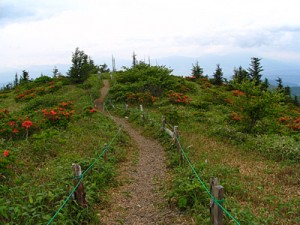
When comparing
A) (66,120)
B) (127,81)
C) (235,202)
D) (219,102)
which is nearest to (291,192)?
(235,202)

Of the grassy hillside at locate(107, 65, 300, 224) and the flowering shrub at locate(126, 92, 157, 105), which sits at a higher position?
the flowering shrub at locate(126, 92, 157, 105)

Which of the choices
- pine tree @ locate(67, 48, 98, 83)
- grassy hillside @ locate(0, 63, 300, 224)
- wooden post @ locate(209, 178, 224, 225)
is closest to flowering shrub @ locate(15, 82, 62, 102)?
pine tree @ locate(67, 48, 98, 83)

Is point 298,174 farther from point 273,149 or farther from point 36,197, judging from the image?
point 36,197

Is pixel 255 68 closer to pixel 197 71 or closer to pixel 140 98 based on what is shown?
pixel 197 71

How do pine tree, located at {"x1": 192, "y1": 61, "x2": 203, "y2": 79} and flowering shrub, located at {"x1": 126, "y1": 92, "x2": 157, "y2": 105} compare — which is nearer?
flowering shrub, located at {"x1": 126, "y1": 92, "x2": 157, "y2": 105}

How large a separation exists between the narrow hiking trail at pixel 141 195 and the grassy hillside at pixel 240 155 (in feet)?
1.39

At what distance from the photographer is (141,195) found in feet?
28.3

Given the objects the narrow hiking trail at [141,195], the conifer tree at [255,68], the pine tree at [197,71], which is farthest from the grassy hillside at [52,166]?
the conifer tree at [255,68]

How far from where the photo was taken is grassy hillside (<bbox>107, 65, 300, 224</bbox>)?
711 cm

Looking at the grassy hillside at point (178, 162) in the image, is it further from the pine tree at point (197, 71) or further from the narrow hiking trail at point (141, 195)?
the pine tree at point (197, 71)

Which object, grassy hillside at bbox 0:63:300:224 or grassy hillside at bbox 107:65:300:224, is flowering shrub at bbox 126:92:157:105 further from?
grassy hillside at bbox 0:63:300:224

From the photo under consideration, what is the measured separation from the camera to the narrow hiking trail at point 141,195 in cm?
701

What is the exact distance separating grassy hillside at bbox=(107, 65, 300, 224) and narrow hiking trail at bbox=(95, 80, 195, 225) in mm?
423

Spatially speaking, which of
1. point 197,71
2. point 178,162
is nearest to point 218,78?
point 197,71
